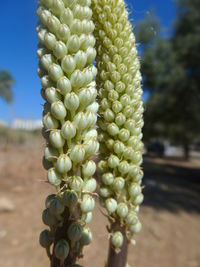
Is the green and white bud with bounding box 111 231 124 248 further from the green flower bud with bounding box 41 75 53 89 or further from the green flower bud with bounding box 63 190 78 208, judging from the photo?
the green flower bud with bounding box 41 75 53 89

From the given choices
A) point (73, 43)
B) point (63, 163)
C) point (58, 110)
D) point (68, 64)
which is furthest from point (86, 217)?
point (73, 43)

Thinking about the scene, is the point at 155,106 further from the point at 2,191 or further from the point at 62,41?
the point at 62,41

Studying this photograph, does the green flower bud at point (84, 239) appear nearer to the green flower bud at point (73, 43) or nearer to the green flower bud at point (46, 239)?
the green flower bud at point (46, 239)

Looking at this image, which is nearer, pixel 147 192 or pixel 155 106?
pixel 147 192

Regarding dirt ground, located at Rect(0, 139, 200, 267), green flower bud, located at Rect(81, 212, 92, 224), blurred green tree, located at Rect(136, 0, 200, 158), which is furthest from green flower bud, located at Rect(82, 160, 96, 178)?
blurred green tree, located at Rect(136, 0, 200, 158)

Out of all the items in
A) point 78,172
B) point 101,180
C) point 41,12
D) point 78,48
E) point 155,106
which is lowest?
point 101,180

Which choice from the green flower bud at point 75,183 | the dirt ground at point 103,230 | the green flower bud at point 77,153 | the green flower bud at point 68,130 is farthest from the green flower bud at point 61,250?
the dirt ground at point 103,230

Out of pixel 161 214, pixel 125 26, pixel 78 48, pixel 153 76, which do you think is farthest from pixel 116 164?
pixel 153 76
